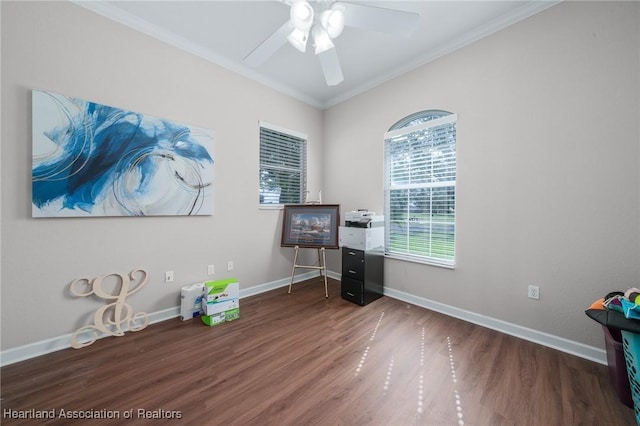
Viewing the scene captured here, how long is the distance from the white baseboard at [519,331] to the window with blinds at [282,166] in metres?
2.19

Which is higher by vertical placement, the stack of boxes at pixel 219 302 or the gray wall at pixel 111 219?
the gray wall at pixel 111 219

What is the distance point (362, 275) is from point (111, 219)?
2623mm

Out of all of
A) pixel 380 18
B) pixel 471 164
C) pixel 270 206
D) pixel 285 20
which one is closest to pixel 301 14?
pixel 380 18

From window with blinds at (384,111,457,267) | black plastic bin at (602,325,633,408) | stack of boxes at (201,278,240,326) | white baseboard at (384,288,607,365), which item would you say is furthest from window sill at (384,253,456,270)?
stack of boxes at (201,278,240,326)

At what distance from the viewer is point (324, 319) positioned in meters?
2.43

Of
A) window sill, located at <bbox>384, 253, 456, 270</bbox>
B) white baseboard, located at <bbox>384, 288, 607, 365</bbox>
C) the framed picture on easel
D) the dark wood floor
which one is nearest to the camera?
the dark wood floor

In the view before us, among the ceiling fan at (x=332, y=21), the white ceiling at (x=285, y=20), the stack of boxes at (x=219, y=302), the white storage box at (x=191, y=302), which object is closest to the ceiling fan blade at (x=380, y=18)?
the ceiling fan at (x=332, y=21)

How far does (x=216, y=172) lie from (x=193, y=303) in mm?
1489

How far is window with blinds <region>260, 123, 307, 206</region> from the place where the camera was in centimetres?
330

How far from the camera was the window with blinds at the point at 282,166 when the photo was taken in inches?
130

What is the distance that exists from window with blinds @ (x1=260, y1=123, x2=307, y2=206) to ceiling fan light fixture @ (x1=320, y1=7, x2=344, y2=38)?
1.80 m

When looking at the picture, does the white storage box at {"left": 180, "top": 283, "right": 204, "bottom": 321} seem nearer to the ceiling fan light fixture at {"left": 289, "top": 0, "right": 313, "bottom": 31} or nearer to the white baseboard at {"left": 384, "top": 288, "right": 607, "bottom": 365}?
the white baseboard at {"left": 384, "top": 288, "right": 607, "bottom": 365}

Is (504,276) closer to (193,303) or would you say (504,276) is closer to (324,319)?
(324,319)

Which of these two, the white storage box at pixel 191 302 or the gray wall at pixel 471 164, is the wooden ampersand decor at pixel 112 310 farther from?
the white storage box at pixel 191 302
